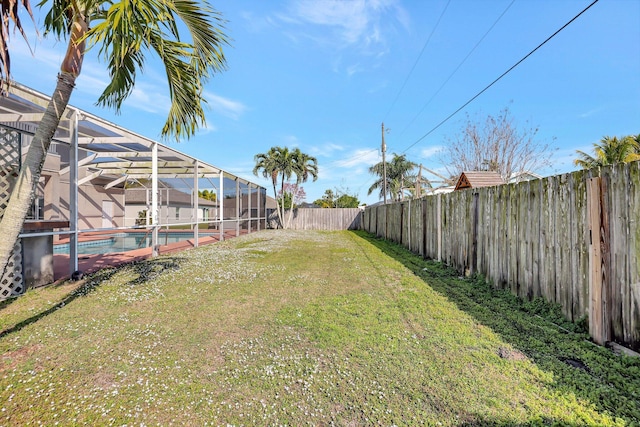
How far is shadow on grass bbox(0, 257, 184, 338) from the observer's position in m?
3.27

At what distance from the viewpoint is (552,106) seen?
11703 mm

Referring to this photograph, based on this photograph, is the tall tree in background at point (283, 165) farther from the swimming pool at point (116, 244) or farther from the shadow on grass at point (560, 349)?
the shadow on grass at point (560, 349)

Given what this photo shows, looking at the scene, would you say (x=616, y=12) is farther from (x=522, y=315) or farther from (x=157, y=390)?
(x=157, y=390)

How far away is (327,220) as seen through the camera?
67.1 ft

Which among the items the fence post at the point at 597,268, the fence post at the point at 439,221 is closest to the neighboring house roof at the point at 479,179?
the fence post at the point at 439,221

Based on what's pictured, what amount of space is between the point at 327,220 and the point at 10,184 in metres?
17.3

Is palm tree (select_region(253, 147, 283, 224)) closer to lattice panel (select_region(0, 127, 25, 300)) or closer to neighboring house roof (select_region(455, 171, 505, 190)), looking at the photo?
neighboring house roof (select_region(455, 171, 505, 190))

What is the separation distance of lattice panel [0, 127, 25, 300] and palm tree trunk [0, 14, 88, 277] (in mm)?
2618

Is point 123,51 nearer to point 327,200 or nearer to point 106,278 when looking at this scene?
point 106,278

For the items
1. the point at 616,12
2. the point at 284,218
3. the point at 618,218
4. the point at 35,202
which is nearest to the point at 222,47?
the point at 35,202

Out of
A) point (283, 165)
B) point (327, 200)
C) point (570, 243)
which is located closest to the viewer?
point (570, 243)

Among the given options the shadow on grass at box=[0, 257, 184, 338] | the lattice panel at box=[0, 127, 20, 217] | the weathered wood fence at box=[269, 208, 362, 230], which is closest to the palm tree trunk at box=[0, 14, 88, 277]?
the shadow on grass at box=[0, 257, 184, 338]

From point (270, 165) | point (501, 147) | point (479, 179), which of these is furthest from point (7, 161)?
point (501, 147)

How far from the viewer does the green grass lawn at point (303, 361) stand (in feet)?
5.78
